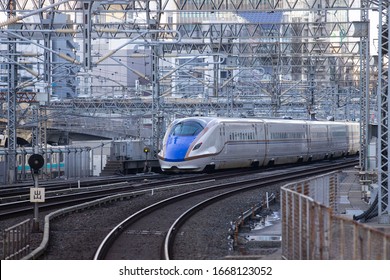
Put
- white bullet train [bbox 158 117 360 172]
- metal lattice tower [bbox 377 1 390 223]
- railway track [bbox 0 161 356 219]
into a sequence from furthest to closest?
white bullet train [bbox 158 117 360 172], railway track [bbox 0 161 356 219], metal lattice tower [bbox 377 1 390 223]

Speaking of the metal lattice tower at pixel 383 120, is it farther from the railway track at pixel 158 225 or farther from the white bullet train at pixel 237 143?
the white bullet train at pixel 237 143

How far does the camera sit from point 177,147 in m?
37.5

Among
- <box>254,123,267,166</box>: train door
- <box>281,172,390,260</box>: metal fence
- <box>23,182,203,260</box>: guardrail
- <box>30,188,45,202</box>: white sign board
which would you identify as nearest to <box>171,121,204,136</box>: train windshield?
<box>254,123,267,166</box>: train door

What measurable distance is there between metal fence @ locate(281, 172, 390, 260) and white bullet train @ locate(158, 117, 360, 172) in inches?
828

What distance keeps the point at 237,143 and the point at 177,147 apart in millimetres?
3953

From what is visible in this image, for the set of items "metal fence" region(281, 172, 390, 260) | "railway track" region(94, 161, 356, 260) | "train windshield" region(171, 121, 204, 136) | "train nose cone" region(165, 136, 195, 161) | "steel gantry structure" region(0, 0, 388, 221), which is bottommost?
"railway track" region(94, 161, 356, 260)

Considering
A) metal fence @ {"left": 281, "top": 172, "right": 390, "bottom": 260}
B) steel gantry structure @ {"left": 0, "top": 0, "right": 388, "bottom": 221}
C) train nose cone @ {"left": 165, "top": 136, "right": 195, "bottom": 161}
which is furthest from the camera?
train nose cone @ {"left": 165, "top": 136, "right": 195, "bottom": 161}

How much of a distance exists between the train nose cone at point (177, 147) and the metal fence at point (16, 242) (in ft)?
66.9

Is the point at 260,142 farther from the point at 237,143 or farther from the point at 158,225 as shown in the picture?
the point at 158,225

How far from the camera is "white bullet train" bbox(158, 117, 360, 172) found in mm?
37719

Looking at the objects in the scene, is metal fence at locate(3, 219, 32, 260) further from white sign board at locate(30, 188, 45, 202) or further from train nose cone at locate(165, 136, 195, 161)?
train nose cone at locate(165, 136, 195, 161)

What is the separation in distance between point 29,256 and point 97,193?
14225mm

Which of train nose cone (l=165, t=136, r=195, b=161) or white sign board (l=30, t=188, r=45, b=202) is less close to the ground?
train nose cone (l=165, t=136, r=195, b=161)

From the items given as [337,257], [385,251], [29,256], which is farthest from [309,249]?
[29,256]
